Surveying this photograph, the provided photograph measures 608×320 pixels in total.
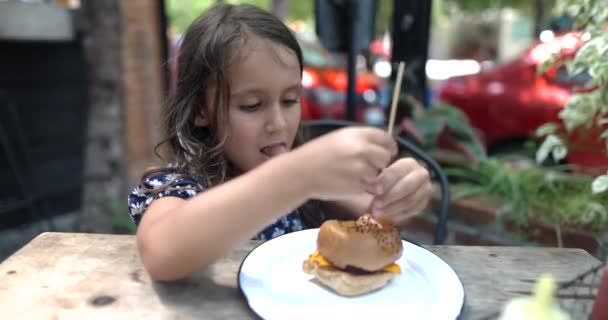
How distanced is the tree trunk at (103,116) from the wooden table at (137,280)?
2.02m

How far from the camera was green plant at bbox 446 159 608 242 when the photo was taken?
6.68 ft

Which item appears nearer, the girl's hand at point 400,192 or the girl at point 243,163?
the girl at point 243,163

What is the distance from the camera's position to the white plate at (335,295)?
2.95 feet

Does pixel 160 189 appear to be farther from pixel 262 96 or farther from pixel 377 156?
pixel 377 156

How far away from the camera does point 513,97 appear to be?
409 centimetres

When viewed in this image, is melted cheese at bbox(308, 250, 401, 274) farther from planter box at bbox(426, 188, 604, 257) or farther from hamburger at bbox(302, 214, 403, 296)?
planter box at bbox(426, 188, 604, 257)

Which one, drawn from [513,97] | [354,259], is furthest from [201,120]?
[513,97]

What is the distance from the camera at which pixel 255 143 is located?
131cm

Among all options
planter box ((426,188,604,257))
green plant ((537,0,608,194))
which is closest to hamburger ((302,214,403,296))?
green plant ((537,0,608,194))

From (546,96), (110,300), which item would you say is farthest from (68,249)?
(546,96)

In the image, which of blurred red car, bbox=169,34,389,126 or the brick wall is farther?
blurred red car, bbox=169,34,389,126

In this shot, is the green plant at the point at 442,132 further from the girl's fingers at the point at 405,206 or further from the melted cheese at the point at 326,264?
the melted cheese at the point at 326,264

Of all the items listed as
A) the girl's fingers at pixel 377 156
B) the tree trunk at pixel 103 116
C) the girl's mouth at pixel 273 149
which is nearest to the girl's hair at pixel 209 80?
the girl's mouth at pixel 273 149

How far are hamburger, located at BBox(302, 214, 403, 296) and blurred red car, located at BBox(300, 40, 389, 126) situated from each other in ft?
13.1
